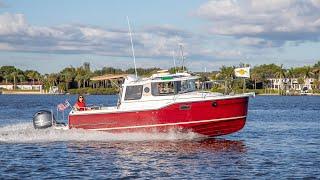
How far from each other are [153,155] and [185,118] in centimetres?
433

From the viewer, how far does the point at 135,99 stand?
3144cm

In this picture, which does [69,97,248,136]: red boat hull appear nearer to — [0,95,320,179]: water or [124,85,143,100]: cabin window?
[0,95,320,179]: water

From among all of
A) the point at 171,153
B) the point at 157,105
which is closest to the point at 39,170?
the point at 171,153

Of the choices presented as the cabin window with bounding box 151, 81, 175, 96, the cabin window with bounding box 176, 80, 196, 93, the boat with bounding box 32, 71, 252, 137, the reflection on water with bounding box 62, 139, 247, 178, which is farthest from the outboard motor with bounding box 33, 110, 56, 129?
the cabin window with bounding box 176, 80, 196, 93

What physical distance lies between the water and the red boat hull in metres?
0.47

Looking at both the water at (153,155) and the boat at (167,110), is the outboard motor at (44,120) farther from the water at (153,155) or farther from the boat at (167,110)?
the boat at (167,110)

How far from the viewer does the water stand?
73.1ft

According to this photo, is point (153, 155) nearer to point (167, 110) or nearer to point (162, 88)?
point (167, 110)

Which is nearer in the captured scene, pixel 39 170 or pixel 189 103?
pixel 39 170

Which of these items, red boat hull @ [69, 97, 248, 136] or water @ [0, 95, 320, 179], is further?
red boat hull @ [69, 97, 248, 136]

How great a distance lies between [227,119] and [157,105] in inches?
133

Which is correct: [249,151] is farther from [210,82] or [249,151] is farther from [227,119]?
[210,82]

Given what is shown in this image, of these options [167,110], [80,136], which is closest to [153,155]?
[167,110]

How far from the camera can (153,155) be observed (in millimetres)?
26594
